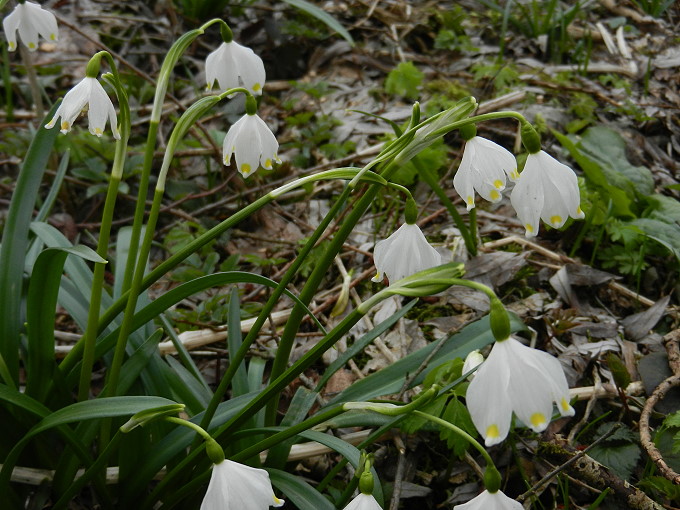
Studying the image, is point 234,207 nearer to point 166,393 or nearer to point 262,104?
point 262,104

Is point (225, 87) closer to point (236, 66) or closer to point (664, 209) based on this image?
point (236, 66)

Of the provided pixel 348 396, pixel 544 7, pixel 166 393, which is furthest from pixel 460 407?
pixel 544 7

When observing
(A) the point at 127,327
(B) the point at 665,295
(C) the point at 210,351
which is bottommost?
(B) the point at 665,295

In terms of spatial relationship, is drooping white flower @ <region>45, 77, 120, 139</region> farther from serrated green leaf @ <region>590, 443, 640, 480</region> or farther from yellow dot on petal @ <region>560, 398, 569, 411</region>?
serrated green leaf @ <region>590, 443, 640, 480</region>

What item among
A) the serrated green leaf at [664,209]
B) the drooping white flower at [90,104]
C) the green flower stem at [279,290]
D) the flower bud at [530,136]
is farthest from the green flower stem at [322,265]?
the serrated green leaf at [664,209]

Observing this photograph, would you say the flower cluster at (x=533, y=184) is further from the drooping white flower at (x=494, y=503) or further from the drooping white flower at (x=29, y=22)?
the drooping white flower at (x=29, y=22)

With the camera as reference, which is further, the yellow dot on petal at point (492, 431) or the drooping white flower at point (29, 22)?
the drooping white flower at point (29, 22)

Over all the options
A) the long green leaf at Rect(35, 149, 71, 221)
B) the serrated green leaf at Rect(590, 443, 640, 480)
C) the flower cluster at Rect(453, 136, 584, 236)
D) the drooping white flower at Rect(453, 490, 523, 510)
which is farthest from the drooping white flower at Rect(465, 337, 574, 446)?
the long green leaf at Rect(35, 149, 71, 221)
